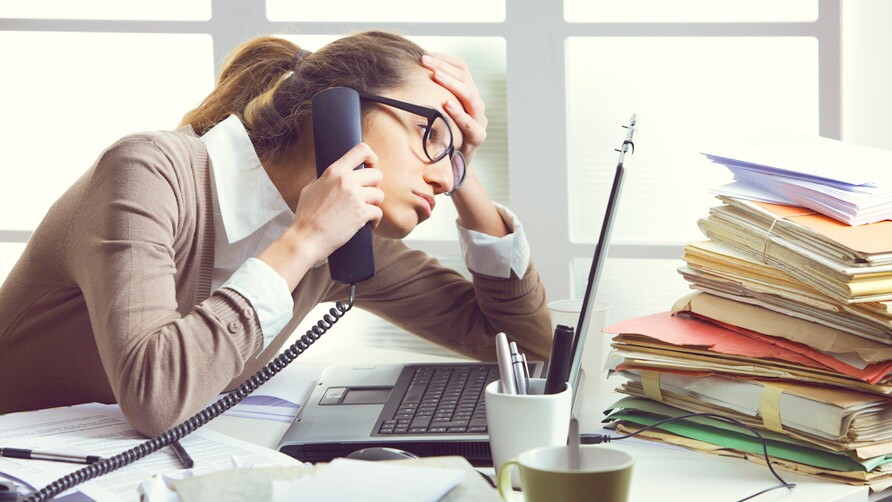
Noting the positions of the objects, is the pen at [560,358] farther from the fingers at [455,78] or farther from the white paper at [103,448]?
the fingers at [455,78]

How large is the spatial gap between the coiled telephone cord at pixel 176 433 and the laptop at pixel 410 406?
0.06 metres

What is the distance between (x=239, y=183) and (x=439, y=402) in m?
0.42

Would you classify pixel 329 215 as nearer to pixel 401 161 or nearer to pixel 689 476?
pixel 401 161

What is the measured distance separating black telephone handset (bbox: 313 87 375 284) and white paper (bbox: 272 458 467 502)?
54 cm

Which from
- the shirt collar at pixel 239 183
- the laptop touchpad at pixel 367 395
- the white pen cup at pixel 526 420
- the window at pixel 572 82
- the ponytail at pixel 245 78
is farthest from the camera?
the window at pixel 572 82

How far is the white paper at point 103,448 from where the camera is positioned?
3.32ft

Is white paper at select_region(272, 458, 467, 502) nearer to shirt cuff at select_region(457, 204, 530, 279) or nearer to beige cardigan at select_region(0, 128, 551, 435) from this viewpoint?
beige cardigan at select_region(0, 128, 551, 435)

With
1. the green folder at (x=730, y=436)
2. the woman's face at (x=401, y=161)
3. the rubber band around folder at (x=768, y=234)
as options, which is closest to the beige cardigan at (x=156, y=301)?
the woman's face at (x=401, y=161)

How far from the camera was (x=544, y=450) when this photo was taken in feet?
2.67

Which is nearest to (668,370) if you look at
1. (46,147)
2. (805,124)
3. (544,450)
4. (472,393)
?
(472,393)

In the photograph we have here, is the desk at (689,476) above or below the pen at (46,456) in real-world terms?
below

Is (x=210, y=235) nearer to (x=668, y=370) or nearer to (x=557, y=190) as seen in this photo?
(x=668, y=370)

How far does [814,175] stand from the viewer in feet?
3.78

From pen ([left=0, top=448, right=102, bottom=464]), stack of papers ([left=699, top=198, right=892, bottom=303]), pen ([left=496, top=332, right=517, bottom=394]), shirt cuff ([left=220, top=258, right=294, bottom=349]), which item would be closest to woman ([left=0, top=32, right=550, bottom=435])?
shirt cuff ([left=220, top=258, right=294, bottom=349])
